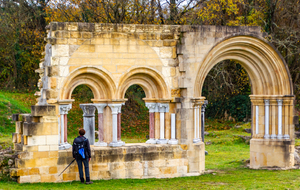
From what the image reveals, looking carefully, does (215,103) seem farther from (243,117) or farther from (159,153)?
(159,153)

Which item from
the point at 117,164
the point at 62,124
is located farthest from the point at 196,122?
the point at 62,124

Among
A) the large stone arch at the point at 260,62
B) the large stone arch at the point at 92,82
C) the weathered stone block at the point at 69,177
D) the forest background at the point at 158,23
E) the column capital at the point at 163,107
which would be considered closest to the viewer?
the weathered stone block at the point at 69,177

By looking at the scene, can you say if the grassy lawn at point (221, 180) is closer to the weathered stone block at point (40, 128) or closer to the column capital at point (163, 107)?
the weathered stone block at point (40, 128)

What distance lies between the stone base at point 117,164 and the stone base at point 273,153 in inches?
87.5

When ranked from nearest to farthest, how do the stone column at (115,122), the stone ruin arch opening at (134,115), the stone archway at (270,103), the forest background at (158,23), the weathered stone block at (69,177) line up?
the weathered stone block at (69,177) → the stone column at (115,122) → the stone archway at (270,103) → the forest background at (158,23) → the stone ruin arch opening at (134,115)

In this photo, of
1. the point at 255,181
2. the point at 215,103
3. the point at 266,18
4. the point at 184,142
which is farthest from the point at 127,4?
the point at 255,181

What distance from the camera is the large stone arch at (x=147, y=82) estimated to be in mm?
9616

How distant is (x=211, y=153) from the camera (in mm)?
14836

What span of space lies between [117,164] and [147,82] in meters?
2.24

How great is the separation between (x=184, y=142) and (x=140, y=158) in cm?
123

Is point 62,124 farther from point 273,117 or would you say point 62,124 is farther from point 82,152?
point 273,117

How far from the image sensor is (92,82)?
31.4 feet

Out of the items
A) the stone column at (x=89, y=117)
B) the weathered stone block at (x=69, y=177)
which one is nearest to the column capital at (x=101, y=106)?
the stone column at (x=89, y=117)

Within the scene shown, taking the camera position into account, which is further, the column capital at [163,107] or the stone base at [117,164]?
the column capital at [163,107]
